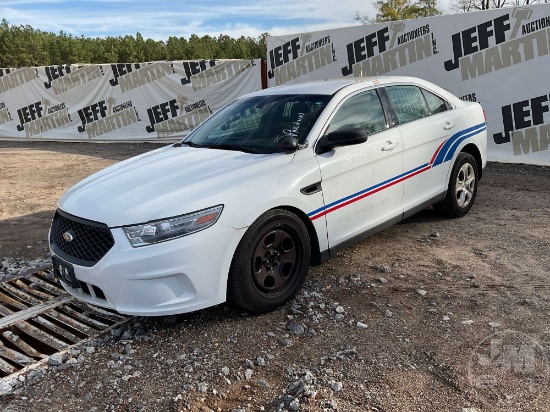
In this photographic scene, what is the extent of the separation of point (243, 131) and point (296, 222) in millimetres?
1150

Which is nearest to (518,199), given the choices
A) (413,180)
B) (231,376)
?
(413,180)

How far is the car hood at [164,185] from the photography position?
317 centimetres

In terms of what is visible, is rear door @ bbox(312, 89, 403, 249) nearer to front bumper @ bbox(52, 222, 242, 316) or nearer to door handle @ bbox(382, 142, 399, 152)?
door handle @ bbox(382, 142, 399, 152)

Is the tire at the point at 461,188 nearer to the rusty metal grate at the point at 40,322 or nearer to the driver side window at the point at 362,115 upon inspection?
the driver side window at the point at 362,115

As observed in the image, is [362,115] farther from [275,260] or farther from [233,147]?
[275,260]

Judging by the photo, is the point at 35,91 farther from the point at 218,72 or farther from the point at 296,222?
the point at 296,222

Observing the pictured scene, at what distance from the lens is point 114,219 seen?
3.16 metres

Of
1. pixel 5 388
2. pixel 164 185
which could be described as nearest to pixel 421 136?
pixel 164 185

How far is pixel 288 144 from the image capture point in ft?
12.2

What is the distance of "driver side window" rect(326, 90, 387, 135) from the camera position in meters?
4.13

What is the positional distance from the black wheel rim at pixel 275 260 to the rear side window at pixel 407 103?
176cm

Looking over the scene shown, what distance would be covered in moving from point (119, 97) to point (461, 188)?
11.7 metres

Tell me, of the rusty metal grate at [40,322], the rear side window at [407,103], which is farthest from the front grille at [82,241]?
the rear side window at [407,103]

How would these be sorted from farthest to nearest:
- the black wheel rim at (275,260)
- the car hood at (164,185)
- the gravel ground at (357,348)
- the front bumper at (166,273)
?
the black wheel rim at (275,260)
the car hood at (164,185)
the front bumper at (166,273)
the gravel ground at (357,348)
